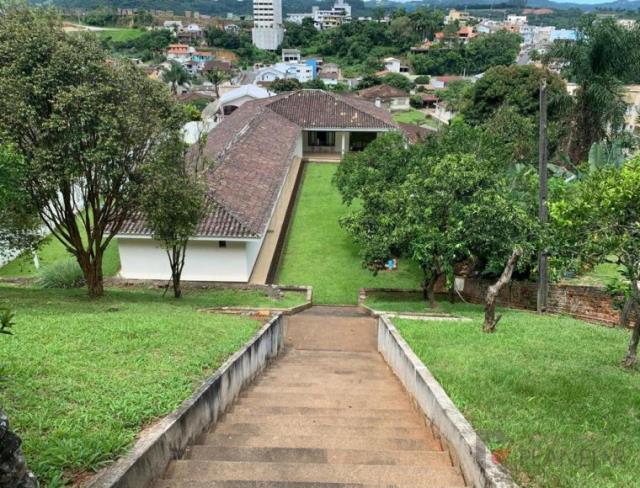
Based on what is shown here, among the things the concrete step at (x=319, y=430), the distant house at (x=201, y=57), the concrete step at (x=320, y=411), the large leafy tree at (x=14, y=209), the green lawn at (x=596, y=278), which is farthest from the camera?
the distant house at (x=201, y=57)

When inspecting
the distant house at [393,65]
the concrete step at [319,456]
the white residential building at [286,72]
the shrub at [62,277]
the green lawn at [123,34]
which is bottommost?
the shrub at [62,277]

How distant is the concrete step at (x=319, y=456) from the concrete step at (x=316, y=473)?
29 centimetres

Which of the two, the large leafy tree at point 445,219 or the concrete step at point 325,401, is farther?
the large leafy tree at point 445,219

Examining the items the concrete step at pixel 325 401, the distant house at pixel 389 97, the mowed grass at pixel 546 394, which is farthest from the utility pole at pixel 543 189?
the distant house at pixel 389 97

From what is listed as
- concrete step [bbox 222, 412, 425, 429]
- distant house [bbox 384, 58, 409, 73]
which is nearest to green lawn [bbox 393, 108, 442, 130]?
distant house [bbox 384, 58, 409, 73]

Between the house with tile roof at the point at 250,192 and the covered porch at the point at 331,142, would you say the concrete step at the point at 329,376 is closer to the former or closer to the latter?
the house with tile roof at the point at 250,192

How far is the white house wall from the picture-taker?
17359mm

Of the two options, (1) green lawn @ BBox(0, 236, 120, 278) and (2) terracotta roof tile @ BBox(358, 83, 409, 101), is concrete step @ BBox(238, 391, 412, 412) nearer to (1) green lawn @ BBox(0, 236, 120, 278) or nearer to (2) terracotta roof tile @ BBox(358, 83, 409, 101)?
(1) green lawn @ BBox(0, 236, 120, 278)

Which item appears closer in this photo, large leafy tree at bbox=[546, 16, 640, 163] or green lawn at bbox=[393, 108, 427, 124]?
large leafy tree at bbox=[546, 16, 640, 163]

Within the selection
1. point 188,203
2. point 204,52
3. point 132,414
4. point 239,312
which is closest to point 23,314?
point 188,203

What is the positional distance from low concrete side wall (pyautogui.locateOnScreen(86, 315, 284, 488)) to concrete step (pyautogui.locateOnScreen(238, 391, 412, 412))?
1.14 ft

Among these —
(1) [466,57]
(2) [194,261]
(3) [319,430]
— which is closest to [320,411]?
(3) [319,430]

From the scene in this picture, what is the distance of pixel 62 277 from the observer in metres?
16.1

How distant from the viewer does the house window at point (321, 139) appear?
1453 inches
